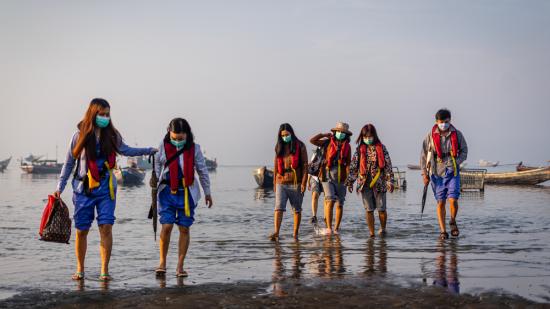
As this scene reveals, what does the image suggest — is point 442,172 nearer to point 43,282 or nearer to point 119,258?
point 119,258

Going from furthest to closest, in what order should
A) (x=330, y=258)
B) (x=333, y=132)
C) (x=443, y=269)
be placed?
(x=333, y=132) < (x=330, y=258) < (x=443, y=269)

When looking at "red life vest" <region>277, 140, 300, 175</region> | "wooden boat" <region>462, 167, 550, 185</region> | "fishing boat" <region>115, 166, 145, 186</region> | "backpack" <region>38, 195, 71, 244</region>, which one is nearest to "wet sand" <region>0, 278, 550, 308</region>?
"backpack" <region>38, 195, 71, 244</region>

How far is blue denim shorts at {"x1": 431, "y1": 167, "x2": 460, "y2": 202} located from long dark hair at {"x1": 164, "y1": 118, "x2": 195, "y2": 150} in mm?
4648

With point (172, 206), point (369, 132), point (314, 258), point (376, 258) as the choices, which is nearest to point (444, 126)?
point (369, 132)

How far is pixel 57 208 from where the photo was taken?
645 cm

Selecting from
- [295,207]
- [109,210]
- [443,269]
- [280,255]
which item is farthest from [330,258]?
[109,210]

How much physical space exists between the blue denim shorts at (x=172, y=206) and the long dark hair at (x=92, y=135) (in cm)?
72

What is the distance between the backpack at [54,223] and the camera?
6.39 metres

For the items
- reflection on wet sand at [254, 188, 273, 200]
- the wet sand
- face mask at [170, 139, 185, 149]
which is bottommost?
reflection on wet sand at [254, 188, 273, 200]

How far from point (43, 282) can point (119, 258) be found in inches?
75.1

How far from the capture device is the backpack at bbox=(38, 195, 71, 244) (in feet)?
21.0

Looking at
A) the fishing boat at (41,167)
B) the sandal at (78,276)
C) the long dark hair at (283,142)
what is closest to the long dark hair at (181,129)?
the sandal at (78,276)

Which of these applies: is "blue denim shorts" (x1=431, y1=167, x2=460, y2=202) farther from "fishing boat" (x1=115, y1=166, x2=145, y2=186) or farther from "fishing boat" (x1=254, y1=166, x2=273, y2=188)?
"fishing boat" (x1=115, y1=166, x2=145, y2=186)

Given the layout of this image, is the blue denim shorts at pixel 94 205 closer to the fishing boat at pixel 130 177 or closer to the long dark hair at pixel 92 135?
the long dark hair at pixel 92 135
